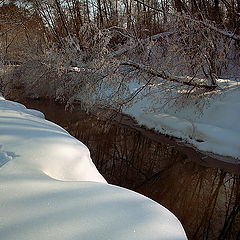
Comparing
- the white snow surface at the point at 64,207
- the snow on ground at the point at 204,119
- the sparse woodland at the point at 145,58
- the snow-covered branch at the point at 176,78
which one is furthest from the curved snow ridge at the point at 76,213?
the snow-covered branch at the point at 176,78

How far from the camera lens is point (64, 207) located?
1924mm

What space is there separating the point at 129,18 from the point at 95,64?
3.43m

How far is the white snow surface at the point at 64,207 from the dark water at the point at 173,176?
2.07 meters

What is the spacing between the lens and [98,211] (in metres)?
1.92

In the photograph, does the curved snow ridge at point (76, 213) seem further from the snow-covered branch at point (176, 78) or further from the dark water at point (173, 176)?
the snow-covered branch at point (176, 78)

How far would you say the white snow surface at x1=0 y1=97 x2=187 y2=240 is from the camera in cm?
166

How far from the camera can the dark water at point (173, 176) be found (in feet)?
14.0

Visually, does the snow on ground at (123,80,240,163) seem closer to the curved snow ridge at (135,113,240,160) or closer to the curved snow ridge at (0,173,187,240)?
the curved snow ridge at (135,113,240,160)

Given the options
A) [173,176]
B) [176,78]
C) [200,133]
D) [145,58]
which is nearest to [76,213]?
[173,176]

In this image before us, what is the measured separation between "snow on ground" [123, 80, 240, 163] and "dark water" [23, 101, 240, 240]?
46cm

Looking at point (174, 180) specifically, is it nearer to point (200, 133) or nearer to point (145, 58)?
point (200, 133)

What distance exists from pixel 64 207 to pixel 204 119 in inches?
263

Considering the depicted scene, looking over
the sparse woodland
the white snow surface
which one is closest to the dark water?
the sparse woodland

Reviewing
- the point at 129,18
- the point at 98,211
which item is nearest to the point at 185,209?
the point at 98,211
